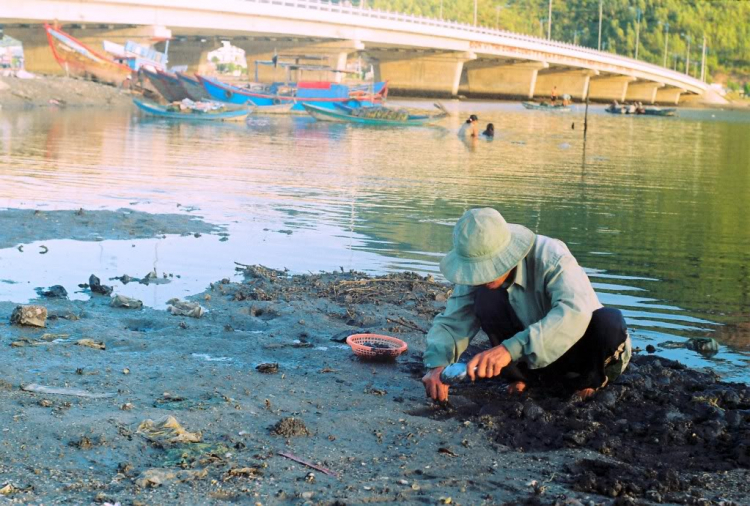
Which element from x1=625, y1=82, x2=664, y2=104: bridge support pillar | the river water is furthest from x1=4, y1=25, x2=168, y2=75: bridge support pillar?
x1=625, y1=82, x2=664, y2=104: bridge support pillar

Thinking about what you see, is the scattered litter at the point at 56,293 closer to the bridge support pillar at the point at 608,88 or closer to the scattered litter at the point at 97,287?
the scattered litter at the point at 97,287

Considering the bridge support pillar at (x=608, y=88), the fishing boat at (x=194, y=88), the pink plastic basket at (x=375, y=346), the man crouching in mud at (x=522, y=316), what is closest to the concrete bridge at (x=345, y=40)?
the bridge support pillar at (x=608, y=88)

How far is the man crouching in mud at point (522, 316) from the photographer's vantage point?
4645 mm

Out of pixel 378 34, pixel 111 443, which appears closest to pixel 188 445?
pixel 111 443

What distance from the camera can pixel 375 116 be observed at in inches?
1662

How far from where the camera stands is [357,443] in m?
4.69

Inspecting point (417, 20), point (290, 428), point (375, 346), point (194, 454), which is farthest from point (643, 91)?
point (194, 454)

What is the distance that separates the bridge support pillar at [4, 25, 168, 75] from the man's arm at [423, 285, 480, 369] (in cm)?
5234

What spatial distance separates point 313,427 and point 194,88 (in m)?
47.3

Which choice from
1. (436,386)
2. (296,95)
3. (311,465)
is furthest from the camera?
(296,95)

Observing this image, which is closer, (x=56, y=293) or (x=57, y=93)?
(x=56, y=293)

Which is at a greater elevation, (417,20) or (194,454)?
(417,20)

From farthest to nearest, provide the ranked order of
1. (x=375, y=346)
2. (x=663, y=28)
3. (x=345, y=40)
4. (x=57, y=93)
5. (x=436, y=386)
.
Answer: (x=663, y=28) → (x=345, y=40) → (x=57, y=93) → (x=375, y=346) → (x=436, y=386)

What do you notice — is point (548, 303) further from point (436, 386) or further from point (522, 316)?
point (436, 386)
